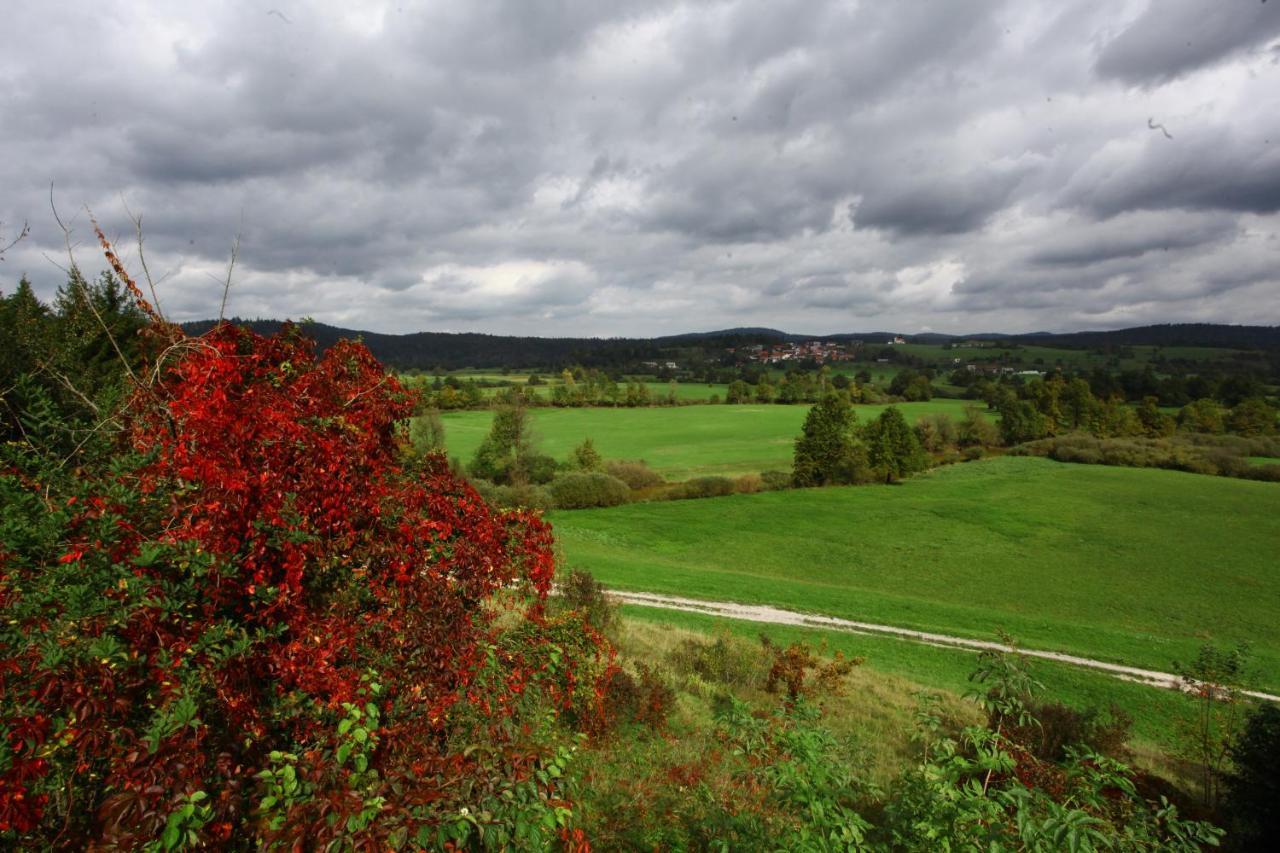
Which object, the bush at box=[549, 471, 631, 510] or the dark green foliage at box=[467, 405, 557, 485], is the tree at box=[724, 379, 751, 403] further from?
the bush at box=[549, 471, 631, 510]

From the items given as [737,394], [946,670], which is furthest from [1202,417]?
[946,670]

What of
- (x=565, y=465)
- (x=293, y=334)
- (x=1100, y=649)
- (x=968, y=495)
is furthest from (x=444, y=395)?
(x=293, y=334)

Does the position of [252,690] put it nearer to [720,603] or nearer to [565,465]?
[720,603]

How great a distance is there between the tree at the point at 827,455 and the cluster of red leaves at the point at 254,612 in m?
61.4

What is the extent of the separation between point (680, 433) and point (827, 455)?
33.4 m

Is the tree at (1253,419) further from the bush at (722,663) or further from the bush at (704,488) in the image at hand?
the bush at (722,663)

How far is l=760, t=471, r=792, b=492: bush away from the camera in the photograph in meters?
63.2

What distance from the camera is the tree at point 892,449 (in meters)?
66.1

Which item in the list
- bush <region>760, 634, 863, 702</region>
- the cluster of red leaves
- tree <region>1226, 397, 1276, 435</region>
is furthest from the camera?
tree <region>1226, 397, 1276, 435</region>

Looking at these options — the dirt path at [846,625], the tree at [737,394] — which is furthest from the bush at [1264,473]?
the tree at [737,394]

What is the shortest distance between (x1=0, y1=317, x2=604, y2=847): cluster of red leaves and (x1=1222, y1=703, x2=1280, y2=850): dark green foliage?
570 inches

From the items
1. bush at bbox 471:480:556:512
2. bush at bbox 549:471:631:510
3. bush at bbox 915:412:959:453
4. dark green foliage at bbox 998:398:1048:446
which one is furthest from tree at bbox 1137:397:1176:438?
bush at bbox 471:480:556:512

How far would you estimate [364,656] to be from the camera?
14.3 ft

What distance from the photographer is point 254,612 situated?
174 inches
